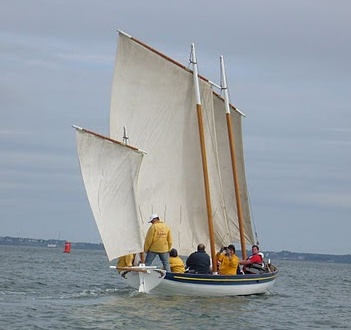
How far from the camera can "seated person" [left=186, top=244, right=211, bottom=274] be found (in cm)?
3888

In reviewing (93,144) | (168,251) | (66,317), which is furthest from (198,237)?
(66,317)

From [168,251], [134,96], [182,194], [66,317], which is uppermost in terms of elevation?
[134,96]

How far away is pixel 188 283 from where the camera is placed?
124 ft

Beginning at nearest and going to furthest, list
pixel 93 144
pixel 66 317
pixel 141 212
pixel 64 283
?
pixel 66 317
pixel 93 144
pixel 141 212
pixel 64 283

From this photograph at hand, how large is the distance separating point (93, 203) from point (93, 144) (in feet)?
6.54

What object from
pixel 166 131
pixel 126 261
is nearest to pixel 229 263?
pixel 126 261

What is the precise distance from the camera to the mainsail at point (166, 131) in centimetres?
4066

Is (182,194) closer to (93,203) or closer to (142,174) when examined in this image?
(142,174)

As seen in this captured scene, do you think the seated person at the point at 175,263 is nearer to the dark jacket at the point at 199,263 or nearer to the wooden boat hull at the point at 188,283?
the dark jacket at the point at 199,263

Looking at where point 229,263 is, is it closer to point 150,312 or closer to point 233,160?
point 233,160

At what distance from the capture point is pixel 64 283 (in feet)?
173

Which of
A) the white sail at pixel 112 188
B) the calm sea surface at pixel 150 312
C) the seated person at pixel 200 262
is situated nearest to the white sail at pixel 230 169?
the calm sea surface at pixel 150 312

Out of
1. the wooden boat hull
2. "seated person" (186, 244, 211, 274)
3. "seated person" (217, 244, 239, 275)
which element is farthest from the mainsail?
the wooden boat hull

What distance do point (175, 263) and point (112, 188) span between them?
149 inches
